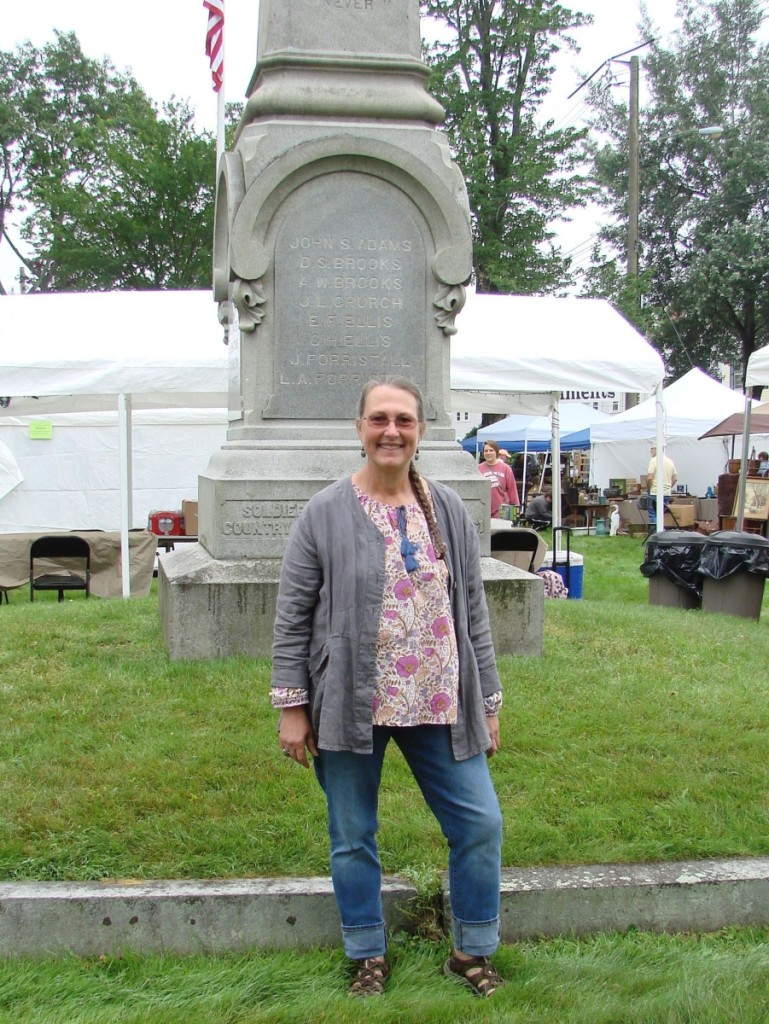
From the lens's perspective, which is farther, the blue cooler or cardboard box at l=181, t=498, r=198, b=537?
cardboard box at l=181, t=498, r=198, b=537

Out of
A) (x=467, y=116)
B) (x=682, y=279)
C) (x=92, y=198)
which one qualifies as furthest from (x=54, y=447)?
(x=682, y=279)

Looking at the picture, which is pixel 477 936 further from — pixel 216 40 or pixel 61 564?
pixel 216 40

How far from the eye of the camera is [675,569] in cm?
Result: 1028

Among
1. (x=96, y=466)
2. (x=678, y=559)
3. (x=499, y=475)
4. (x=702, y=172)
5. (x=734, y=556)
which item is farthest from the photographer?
(x=702, y=172)

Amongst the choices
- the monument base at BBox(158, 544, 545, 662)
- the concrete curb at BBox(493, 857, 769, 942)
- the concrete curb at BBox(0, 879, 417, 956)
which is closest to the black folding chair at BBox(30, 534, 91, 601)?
the monument base at BBox(158, 544, 545, 662)

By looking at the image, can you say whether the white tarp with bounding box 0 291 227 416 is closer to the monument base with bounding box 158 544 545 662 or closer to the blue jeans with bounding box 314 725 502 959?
the monument base with bounding box 158 544 545 662

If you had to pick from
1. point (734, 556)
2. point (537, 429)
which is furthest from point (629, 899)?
point (537, 429)

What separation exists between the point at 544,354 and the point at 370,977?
890 cm

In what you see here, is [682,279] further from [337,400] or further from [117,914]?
[117,914]

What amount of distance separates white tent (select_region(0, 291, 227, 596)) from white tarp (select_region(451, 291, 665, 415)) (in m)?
2.69

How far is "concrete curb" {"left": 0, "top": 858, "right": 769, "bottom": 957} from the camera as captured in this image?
Result: 3.32 m

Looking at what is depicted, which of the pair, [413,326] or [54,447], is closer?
[413,326]

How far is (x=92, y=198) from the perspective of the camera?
30.0m

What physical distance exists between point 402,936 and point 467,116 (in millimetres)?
28480
